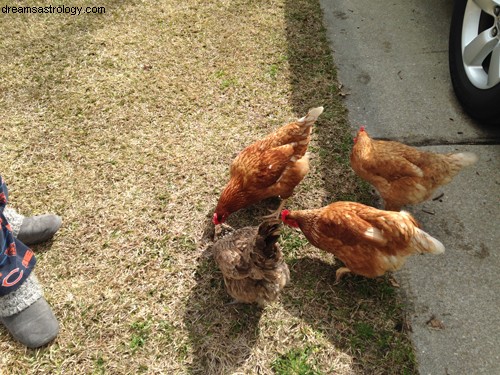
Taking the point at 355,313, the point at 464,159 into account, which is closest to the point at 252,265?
the point at 355,313

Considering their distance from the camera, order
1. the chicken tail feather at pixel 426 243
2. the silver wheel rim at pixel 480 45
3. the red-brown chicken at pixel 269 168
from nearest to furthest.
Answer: the chicken tail feather at pixel 426 243, the red-brown chicken at pixel 269 168, the silver wheel rim at pixel 480 45

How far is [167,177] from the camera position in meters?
3.51

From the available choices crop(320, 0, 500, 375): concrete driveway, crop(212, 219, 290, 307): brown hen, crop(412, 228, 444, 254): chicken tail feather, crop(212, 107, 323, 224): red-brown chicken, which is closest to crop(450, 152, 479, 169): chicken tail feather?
crop(320, 0, 500, 375): concrete driveway

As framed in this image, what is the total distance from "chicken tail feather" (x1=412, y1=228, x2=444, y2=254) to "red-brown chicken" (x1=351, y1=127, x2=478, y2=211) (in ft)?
1.81

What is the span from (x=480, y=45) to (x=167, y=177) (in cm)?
327

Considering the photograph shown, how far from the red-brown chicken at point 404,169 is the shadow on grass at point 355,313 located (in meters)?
0.71

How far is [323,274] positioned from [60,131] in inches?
123

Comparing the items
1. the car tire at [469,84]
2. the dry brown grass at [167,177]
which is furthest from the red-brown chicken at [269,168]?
the car tire at [469,84]

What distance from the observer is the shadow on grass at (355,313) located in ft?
8.05

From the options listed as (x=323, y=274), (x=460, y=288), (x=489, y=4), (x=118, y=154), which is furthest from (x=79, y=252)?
(x=489, y=4)

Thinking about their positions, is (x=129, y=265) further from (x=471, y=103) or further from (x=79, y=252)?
(x=471, y=103)

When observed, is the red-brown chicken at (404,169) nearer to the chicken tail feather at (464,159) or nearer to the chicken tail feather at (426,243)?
the chicken tail feather at (464,159)

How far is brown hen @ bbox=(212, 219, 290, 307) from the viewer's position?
7.24 ft

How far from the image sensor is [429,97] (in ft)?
13.3
